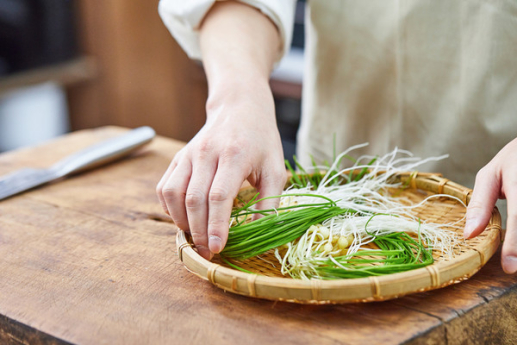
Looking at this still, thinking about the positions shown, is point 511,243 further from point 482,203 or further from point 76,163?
point 76,163

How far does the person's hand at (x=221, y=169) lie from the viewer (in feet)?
2.64

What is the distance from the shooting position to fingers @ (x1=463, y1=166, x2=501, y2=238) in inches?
30.6

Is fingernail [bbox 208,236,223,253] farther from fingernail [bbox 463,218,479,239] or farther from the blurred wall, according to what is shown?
the blurred wall

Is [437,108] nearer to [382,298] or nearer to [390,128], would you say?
[390,128]

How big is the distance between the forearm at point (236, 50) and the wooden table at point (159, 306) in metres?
0.30

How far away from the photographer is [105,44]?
11.7 feet

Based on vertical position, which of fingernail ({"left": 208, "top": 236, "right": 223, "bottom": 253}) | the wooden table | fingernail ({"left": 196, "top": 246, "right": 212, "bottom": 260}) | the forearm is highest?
the forearm

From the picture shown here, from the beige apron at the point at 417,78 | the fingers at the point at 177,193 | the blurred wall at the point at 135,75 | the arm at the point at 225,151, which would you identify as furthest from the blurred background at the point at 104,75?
the fingers at the point at 177,193

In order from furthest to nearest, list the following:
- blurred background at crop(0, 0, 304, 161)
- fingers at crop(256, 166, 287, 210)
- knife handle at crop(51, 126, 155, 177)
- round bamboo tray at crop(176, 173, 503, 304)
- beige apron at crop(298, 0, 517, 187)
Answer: blurred background at crop(0, 0, 304, 161), knife handle at crop(51, 126, 155, 177), beige apron at crop(298, 0, 517, 187), fingers at crop(256, 166, 287, 210), round bamboo tray at crop(176, 173, 503, 304)

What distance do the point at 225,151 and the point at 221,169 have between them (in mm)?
35

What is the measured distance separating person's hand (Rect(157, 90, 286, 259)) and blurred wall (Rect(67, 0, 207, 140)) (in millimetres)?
2656

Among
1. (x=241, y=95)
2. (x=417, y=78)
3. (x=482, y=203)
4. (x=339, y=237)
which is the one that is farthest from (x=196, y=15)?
(x=482, y=203)

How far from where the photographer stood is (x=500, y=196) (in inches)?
32.6

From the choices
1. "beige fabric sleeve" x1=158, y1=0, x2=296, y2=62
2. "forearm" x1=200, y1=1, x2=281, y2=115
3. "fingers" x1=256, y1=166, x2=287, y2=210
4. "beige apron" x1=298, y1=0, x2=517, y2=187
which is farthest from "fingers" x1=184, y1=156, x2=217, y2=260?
"beige apron" x1=298, y1=0, x2=517, y2=187
